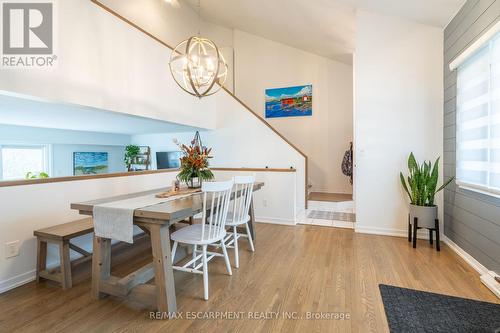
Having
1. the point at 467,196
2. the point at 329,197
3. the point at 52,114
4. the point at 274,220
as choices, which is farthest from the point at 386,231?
the point at 52,114

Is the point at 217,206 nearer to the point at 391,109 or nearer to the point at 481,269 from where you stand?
the point at 481,269

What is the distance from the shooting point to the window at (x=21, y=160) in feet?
15.5

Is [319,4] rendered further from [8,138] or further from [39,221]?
[8,138]

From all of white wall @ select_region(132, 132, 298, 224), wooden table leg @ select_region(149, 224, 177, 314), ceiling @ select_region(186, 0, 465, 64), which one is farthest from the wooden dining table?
ceiling @ select_region(186, 0, 465, 64)

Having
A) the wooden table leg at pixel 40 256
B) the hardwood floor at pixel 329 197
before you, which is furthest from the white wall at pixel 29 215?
the hardwood floor at pixel 329 197

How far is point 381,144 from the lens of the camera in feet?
11.2

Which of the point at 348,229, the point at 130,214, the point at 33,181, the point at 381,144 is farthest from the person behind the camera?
the point at 348,229

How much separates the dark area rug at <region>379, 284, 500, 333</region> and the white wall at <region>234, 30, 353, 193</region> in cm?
457

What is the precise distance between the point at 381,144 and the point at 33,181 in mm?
4098

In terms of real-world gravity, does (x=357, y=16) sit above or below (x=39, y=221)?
above

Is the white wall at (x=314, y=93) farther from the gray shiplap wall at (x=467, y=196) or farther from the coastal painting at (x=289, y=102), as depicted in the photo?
the gray shiplap wall at (x=467, y=196)

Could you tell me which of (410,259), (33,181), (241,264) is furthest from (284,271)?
(33,181)

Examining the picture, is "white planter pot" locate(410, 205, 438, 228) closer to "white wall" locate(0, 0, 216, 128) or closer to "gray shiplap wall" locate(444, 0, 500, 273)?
"gray shiplap wall" locate(444, 0, 500, 273)

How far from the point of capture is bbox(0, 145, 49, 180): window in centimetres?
473
